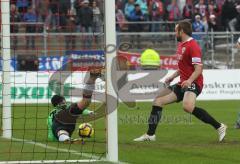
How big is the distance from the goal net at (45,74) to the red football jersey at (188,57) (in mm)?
1486

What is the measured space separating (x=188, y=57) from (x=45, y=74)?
489 inches

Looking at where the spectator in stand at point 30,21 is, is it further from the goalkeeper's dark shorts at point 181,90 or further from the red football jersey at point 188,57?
the red football jersey at point 188,57

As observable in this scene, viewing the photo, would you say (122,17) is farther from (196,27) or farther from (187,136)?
(187,136)

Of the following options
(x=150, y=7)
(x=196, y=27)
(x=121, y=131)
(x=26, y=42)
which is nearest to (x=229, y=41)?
(x=196, y=27)

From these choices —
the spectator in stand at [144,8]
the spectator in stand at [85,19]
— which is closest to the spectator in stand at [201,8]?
the spectator in stand at [144,8]

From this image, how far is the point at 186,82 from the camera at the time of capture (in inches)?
510

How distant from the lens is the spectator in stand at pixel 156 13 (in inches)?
1316

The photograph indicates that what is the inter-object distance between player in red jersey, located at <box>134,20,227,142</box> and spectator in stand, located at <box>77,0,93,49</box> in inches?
374

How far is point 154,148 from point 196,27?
796 inches

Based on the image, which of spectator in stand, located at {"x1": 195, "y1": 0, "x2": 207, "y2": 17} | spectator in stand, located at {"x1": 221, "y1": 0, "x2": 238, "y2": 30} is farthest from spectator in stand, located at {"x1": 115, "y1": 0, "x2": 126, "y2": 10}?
spectator in stand, located at {"x1": 221, "y1": 0, "x2": 238, "y2": 30}

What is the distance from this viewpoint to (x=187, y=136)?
15.0 meters

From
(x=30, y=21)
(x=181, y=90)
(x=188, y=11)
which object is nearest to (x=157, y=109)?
(x=181, y=90)

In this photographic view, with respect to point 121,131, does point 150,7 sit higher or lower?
higher

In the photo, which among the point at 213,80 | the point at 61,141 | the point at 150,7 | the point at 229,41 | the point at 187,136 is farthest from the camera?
the point at 150,7
